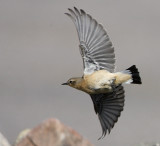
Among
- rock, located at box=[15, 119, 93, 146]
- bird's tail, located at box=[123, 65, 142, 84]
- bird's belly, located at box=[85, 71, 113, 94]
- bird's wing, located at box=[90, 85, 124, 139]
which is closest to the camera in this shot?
rock, located at box=[15, 119, 93, 146]

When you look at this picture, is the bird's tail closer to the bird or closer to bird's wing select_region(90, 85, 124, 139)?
the bird

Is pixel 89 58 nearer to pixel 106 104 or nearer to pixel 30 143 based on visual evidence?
pixel 106 104

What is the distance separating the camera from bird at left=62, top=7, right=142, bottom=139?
1082cm

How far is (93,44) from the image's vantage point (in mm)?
11117

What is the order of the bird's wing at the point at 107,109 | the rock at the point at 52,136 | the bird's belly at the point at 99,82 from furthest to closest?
the bird's wing at the point at 107,109, the bird's belly at the point at 99,82, the rock at the point at 52,136

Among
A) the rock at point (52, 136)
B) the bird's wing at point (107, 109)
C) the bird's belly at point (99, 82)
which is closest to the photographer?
the rock at point (52, 136)

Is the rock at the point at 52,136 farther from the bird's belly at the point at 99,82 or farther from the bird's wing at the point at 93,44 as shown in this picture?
the bird's wing at the point at 93,44


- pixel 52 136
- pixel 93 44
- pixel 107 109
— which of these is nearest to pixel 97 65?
pixel 93 44

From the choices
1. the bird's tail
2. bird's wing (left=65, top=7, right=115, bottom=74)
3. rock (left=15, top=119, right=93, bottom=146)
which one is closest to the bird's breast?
bird's wing (left=65, top=7, right=115, bottom=74)

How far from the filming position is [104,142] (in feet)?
45.9

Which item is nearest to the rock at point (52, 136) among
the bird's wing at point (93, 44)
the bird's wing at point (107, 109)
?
the bird's wing at point (93, 44)

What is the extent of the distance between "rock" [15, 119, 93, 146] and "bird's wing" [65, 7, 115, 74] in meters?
2.61

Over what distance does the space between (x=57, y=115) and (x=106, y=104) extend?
3283 mm

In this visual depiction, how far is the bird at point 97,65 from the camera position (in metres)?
10.8
